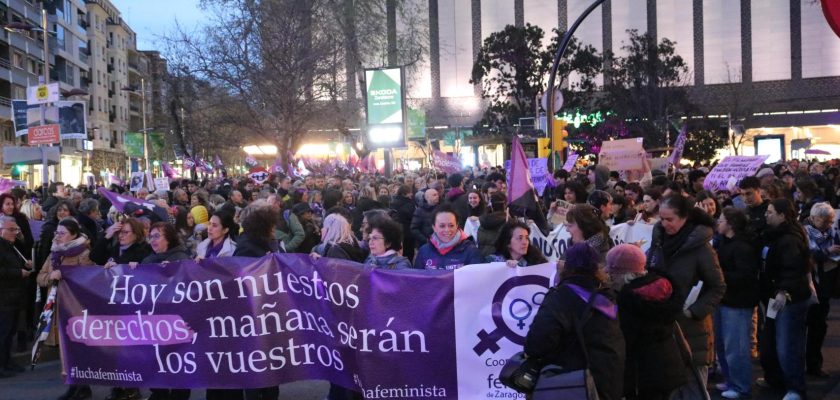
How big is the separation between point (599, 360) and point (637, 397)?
724mm

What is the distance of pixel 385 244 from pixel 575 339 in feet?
7.64

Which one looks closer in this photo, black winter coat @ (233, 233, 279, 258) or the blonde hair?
black winter coat @ (233, 233, 279, 258)

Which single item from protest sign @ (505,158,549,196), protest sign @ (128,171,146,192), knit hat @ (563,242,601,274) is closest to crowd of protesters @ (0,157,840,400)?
knit hat @ (563,242,601,274)

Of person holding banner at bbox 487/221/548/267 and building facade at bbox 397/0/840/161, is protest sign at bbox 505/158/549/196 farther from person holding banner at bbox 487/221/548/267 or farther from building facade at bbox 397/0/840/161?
building facade at bbox 397/0/840/161

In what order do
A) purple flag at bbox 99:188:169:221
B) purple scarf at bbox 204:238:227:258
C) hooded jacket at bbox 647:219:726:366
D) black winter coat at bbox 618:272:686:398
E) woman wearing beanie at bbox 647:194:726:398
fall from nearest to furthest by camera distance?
black winter coat at bbox 618:272:686:398 → woman wearing beanie at bbox 647:194:726:398 → hooded jacket at bbox 647:219:726:366 → purple scarf at bbox 204:238:227:258 → purple flag at bbox 99:188:169:221

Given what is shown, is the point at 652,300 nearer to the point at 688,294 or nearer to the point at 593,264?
the point at 593,264

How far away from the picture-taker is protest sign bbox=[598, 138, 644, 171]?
59.1ft

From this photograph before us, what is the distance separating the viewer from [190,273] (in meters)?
6.45

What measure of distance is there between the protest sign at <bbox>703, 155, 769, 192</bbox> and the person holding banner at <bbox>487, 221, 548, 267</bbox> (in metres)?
7.39

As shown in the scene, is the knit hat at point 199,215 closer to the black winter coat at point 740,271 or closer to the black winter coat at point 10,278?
the black winter coat at point 10,278

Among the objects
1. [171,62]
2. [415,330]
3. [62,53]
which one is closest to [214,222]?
[415,330]

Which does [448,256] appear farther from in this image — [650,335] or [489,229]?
[650,335]

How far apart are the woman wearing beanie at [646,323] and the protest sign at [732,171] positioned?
8924mm

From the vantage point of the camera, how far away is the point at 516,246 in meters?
6.50
